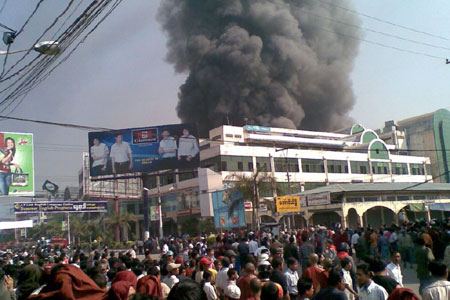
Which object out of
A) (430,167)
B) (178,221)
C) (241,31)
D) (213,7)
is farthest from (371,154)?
(213,7)

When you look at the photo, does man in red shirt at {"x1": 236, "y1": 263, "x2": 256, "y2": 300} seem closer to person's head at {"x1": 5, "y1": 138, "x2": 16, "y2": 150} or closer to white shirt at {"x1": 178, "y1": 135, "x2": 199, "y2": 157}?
person's head at {"x1": 5, "y1": 138, "x2": 16, "y2": 150}

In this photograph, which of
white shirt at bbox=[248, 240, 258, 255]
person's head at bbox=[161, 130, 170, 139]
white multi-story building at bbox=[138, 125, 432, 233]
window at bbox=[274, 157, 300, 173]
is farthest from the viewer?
window at bbox=[274, 157, 300, 173]

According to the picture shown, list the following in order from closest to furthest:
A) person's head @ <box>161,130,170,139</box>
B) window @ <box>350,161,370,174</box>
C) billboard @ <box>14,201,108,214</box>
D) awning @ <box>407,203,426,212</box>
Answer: awning @ <box>407,203,426,212</box> < person's head @ <box>161,130,170,139</box> < billboard @ <box>14,201,108,214</box> < window @ <box>350,161,370,174</box>

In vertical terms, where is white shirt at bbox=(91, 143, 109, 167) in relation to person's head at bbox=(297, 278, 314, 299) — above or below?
above

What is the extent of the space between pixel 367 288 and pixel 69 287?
368cm

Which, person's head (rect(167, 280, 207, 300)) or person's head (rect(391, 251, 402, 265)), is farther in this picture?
person's head (rect(391, 251, 402, 265))

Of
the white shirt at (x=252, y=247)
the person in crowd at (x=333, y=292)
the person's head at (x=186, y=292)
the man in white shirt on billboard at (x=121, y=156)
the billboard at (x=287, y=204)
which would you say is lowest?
the white shirt at (x=252, y=247)

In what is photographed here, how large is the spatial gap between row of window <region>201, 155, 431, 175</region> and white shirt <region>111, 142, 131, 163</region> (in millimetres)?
10719

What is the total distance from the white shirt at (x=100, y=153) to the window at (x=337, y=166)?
90.9ft

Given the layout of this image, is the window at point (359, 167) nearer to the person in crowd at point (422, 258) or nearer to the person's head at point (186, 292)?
the person in crowd at point (422, 258)

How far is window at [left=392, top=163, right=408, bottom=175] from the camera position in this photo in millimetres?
60531

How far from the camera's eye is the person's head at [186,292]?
284 cm

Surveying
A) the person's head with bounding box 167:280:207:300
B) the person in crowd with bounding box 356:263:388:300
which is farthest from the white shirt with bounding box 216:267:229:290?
the person's head with bounding box 167:280:207:300

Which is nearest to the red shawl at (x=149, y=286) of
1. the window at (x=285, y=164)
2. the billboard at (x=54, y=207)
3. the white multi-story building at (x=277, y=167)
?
the white multi-story building at (x=277, y=167)
